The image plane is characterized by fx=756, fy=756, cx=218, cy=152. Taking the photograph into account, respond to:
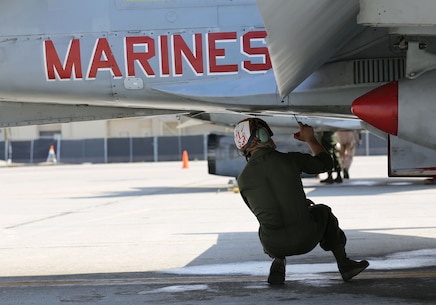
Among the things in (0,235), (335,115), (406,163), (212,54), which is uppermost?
(212,54)

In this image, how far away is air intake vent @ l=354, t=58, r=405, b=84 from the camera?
7105mm

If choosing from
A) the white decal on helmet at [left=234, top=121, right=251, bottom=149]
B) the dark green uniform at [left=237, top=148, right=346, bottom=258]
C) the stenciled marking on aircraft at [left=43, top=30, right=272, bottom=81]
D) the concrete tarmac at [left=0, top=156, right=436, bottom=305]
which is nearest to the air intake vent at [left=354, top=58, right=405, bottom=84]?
the stenciled marking on aircraft at [left=43, top=30, right=272, bottom=81]

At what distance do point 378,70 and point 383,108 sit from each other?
1.24 metres

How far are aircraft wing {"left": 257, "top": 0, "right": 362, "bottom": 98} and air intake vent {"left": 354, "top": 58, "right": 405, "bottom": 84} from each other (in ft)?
1.49

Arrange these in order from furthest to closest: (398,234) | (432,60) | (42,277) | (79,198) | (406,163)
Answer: (79,198) → (398,234) → (42,277) → (406,163) → (432,60)

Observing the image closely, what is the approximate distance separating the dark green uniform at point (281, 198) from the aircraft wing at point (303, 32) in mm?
788

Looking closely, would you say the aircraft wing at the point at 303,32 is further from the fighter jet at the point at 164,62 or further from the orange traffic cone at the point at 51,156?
the orange traffic cone at the point at 51,156

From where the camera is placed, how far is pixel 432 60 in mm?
6113

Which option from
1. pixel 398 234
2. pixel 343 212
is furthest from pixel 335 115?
pixel 343 212

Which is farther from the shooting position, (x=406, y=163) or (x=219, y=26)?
(x=219, y=26)

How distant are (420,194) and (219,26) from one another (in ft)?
30.2

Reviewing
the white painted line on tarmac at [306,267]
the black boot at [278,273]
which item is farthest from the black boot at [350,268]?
the white painted line on tarmac at [306,267]

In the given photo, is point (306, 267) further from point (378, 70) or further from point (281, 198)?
point (378, 70)

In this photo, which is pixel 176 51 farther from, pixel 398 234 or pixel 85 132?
pixel 85 132
